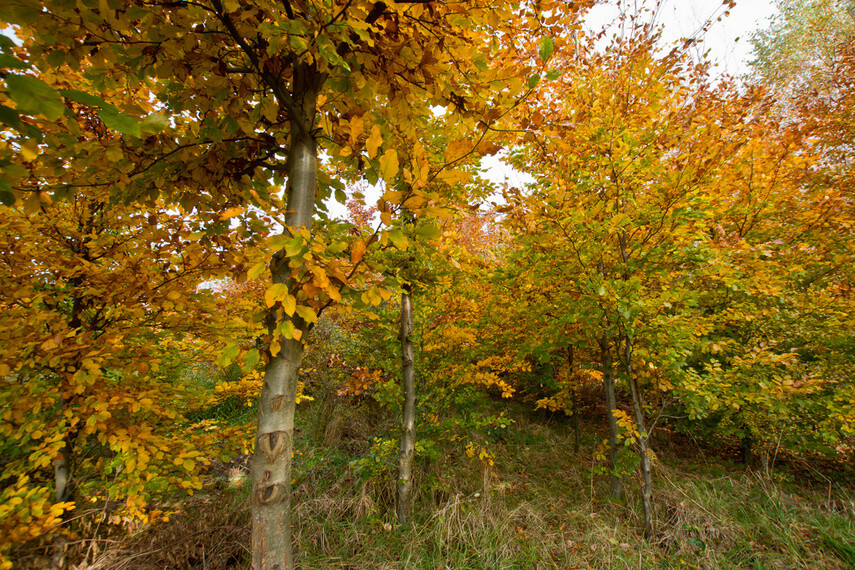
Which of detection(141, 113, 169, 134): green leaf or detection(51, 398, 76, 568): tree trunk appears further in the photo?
detection(51, 398, 76, 568): tree trunk

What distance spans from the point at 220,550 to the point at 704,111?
7.09 metres

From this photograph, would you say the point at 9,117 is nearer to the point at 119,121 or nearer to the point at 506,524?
the point at 119,121

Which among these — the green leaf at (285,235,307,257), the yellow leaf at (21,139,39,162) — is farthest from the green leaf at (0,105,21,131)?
the green leaf at (285,235,307,257)

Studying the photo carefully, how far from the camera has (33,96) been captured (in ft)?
1.71

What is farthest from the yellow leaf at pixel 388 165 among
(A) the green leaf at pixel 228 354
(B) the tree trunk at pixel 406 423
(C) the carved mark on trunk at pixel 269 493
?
(B) the tree trunk at pixel 406 423

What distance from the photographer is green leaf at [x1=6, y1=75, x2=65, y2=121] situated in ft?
1.63

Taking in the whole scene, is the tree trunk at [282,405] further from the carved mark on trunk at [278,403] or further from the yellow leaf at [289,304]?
the yellow leaf at [289,304]

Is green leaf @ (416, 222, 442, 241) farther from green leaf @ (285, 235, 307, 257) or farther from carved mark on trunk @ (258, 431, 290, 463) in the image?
carved mark on trunk @ (258, 431, 290, 463)

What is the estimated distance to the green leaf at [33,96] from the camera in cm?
50

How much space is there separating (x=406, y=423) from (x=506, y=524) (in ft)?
4.23

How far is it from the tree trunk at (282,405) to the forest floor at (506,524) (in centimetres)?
202

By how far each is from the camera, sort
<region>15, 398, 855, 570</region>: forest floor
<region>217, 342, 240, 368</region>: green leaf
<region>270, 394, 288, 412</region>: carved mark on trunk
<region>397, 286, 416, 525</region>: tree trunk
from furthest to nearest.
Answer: <region>397, 286, 416, 525</region>: tree trunk < <region>15, 398, 855, 570</region>: forest floor < <region>270, 394, 288, 412</region>: carved mark on trunk < <region>217, 342, 240, 368</region>: green leaf

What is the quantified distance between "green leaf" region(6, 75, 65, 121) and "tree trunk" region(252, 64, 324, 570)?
1.91ft

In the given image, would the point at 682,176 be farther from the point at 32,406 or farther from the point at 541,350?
the point at 32,406
